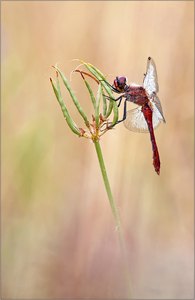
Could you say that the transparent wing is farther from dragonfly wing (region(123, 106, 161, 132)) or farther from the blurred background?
the blurred background

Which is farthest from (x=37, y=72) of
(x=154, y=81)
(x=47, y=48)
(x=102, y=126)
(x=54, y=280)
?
(x=102, y=126)

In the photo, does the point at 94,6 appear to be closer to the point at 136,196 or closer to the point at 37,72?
the point at 37,72

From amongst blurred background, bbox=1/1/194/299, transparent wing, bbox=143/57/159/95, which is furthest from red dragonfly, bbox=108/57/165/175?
blurred background, bbox=1/1/194/299

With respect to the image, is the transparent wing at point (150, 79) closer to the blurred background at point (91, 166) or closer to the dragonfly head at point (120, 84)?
the dragonfly head at point (120, 84)

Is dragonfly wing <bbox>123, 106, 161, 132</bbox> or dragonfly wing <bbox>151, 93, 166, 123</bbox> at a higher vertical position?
dragonfly wing <bbox>151, 93, 166, 123</bbox>

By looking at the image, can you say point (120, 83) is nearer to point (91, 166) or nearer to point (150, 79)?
point (150, 79)

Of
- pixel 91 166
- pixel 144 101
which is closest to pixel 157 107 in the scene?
pixel 144 101

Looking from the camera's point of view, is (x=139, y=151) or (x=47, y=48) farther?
(x=47, y=48)
